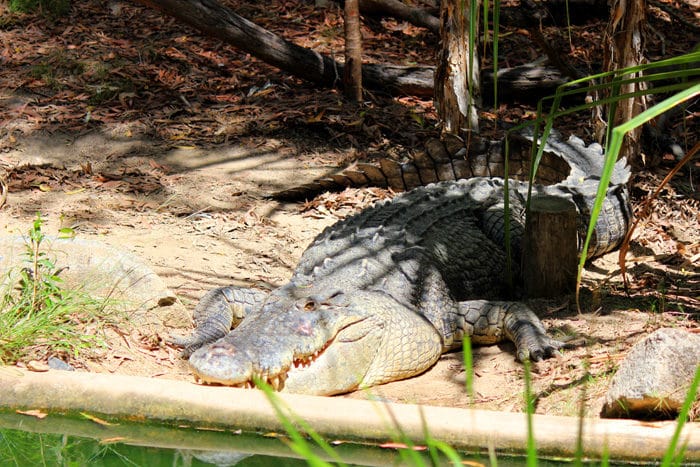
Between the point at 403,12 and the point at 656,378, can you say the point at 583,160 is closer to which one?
the point at 656,378

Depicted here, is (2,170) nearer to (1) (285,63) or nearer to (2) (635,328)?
(1) (285,63)

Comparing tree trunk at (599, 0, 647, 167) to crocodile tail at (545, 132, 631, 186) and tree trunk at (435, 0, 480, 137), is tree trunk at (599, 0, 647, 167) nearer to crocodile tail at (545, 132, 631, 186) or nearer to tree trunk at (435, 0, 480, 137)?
crocodile tail at (545, 132, 631, 186)

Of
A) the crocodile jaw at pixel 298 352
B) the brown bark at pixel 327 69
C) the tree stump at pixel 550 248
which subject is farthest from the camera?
the brown bark at pixel 327 69

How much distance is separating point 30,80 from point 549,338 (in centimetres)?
584

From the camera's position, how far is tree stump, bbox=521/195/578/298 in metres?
4.56

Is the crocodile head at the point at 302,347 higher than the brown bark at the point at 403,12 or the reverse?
the reverse

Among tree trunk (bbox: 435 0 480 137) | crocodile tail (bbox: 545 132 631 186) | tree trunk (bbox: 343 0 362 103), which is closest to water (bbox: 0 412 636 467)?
crocodile tail (bbox: 545 132 631 186)

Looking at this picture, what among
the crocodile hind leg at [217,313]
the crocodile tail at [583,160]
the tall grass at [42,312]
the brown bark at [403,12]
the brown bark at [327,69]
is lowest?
the crocodile hind leg at [217,313]

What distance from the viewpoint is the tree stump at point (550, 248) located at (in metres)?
4.56

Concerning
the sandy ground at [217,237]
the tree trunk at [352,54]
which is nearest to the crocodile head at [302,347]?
the sandy ground at [217,237]

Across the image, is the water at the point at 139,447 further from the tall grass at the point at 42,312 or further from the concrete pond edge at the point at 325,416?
the tall grass at the point at 42,312

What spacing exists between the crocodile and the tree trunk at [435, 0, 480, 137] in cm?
73

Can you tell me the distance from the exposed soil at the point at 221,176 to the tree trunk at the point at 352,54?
17 centimetres

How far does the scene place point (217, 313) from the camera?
167 inches
